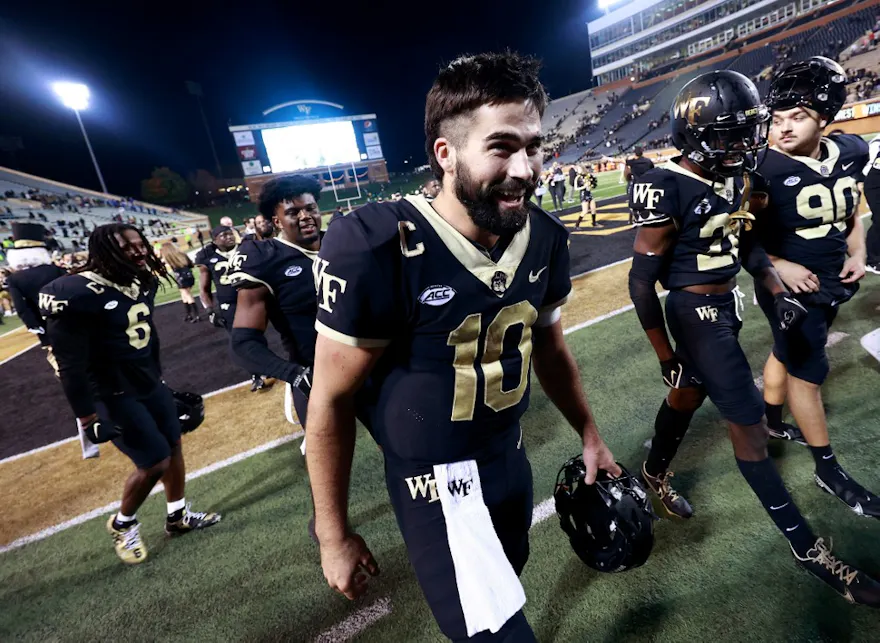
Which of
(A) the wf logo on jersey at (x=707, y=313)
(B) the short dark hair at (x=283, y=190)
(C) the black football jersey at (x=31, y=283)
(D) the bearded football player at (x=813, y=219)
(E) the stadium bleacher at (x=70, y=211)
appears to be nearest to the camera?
(A) the wf logo on jersey at (x=707, y=313)

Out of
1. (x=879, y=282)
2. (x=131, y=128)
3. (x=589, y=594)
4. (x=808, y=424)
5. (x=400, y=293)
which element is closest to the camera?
(x=400, y=293)

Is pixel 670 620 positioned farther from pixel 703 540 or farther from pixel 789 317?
pixel 789 317

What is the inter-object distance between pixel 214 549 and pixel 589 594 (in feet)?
8.97

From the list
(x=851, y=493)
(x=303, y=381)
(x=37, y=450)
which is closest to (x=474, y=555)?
(x=303, y=381)

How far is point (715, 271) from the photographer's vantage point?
2543 mm

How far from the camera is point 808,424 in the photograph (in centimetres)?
292

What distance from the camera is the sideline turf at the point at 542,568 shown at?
7.69 ft

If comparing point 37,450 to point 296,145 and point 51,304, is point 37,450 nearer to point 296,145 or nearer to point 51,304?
point 51,304

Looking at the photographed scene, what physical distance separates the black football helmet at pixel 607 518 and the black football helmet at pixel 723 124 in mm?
1739

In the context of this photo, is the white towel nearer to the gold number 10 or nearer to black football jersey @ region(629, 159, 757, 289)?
the gold number 10

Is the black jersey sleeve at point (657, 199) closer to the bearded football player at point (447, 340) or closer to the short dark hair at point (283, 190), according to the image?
the bearded football player at point (447, 340)

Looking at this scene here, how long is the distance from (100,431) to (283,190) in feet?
6.79

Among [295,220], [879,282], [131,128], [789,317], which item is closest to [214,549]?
[295,220]

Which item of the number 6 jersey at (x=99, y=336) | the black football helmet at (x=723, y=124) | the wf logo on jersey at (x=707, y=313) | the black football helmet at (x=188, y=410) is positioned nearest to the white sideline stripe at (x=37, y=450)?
Answer: the black football helmet at (x=188, y=410)
